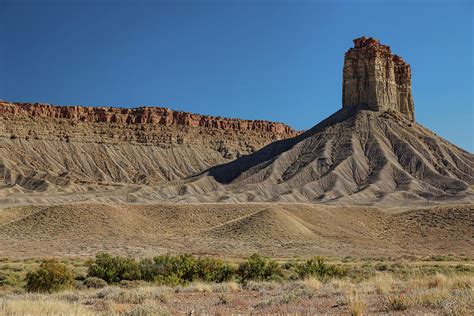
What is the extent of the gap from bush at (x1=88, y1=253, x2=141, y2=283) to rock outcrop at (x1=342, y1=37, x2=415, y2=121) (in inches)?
3542

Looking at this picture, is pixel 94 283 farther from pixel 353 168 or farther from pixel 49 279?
pixel 353 168

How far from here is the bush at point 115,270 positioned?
24.0 m

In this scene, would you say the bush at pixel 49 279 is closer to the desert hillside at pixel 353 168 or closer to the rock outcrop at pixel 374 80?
the desert hillside at pixel 353 168

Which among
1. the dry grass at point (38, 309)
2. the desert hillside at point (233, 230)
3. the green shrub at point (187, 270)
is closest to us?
the dry grass at point (38, 309)

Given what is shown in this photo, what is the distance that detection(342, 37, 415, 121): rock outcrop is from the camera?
10969 cm

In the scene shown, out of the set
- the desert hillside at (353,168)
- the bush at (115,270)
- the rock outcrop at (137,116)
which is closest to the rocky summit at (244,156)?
the desert hillside at (353,168)

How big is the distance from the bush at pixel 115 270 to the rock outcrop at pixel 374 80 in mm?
89962

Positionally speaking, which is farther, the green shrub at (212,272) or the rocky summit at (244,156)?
the rocky summit at (244,156)

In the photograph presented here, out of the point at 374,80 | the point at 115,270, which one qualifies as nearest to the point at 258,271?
the point at 115,270

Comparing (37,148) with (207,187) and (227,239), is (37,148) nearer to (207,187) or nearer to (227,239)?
(207,187)

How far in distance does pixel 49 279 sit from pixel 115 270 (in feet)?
12.9

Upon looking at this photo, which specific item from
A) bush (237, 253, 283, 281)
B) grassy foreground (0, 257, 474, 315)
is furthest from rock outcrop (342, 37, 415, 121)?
grassy foreground (0, 257, 474, 315)

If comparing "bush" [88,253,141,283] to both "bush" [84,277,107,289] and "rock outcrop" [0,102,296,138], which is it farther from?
"rock outcrop" [0,102,296,138]

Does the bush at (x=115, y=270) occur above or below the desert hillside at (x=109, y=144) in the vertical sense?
below
